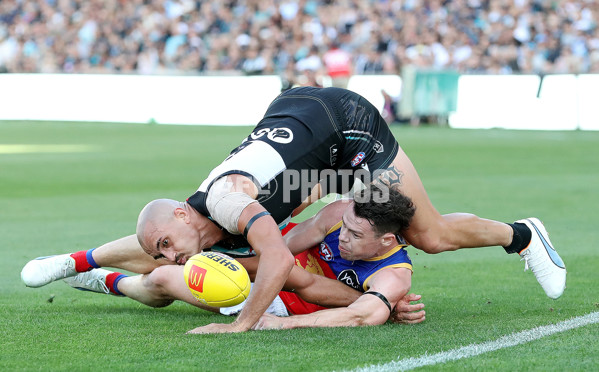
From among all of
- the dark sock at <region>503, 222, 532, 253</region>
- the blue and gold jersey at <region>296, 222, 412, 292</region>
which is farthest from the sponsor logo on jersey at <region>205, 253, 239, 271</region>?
the dark sock at <region>503, 222, 532, 253</region>

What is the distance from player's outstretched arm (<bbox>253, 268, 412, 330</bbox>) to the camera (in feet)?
18.5

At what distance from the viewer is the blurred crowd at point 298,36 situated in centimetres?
2702

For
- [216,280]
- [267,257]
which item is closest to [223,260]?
[216,280]

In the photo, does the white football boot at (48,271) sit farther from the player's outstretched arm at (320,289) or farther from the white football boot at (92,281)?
the player's outstretched arm at (320,289)

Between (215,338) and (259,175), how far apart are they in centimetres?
110

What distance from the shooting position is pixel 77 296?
706 centimetres

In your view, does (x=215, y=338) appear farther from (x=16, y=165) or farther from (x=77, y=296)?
(x=16, y=165)

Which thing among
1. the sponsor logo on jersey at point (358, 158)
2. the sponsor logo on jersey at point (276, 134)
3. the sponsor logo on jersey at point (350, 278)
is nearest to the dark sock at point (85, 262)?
the sponsor logo on jersey at point (276, 134)

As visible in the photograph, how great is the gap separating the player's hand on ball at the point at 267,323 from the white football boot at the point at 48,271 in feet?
5.98

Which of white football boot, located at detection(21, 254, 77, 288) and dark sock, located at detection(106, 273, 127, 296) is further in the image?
white football boot, located at detection(21, 254, 77, 288)

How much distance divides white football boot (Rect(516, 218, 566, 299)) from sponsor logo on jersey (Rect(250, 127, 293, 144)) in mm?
1960

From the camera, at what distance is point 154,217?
5.73 m

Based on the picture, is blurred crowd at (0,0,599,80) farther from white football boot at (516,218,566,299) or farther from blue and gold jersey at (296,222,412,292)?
blue and gold jersey at (296,222,412,292)

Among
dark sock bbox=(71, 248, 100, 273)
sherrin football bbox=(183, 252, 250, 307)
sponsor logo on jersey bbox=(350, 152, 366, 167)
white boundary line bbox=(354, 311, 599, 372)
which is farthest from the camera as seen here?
dark sock bbox=(71, 248, 100, 273)
